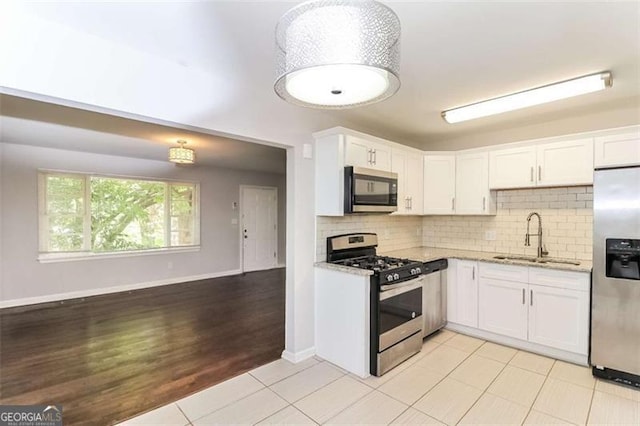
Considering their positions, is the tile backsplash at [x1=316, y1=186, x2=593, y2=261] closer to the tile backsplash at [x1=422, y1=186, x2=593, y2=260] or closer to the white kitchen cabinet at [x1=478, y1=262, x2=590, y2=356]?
the tile backsplash at [x1=422, y1=186, x2=593, y2=260]

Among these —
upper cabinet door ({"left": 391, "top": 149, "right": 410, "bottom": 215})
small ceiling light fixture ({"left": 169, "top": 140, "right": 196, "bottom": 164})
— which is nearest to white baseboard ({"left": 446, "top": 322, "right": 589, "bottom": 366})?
upper cabinet door ({"left": 391, "top": 149, "right": 410, "bottom": 215})

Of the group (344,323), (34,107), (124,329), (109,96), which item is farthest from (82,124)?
(344,323)

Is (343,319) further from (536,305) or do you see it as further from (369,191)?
(536,305)

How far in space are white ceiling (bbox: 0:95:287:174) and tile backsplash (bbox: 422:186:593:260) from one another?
2977 millimetres

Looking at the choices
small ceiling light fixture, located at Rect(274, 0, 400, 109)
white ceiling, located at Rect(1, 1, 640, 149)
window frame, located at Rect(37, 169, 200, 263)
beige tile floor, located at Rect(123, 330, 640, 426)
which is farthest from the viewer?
window frame, located at Rect(37, 169, 200, 263)

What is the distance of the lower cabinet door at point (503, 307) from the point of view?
10.2 feet

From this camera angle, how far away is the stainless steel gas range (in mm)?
2643

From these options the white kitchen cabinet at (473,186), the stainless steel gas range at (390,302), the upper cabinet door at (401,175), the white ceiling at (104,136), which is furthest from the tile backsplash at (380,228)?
the white ceiling at (104,136)

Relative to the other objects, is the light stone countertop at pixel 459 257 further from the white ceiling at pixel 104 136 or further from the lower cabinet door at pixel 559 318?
the white ceiling at pixel 104 136

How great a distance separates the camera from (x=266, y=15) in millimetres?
1715

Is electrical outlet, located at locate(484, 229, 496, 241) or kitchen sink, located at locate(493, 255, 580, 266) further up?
electrical outlet, located at locate(484, 229, 496, 241)

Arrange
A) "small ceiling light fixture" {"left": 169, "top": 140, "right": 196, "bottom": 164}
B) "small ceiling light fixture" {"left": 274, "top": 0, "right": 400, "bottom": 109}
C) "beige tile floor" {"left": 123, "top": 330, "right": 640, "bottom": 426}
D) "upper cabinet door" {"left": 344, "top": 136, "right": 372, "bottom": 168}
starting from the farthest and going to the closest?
"small ceiling light fixture" {"left": 169, "top": 140, "right": 196, "bottom": 164} → "upper cabinet door" {"left": 344, "top": 136, "right": 372, "bottom": 168} → "beige tile floor" {"left": 123, "top": 330, "right": 640, "bottom": 426} → "small ceiling light fixture" {"left": 274, "top": 0, "right": 400, "bottom": 109}

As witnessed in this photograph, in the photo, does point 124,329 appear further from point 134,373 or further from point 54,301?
point 54,301

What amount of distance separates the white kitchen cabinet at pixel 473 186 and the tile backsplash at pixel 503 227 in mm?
252
